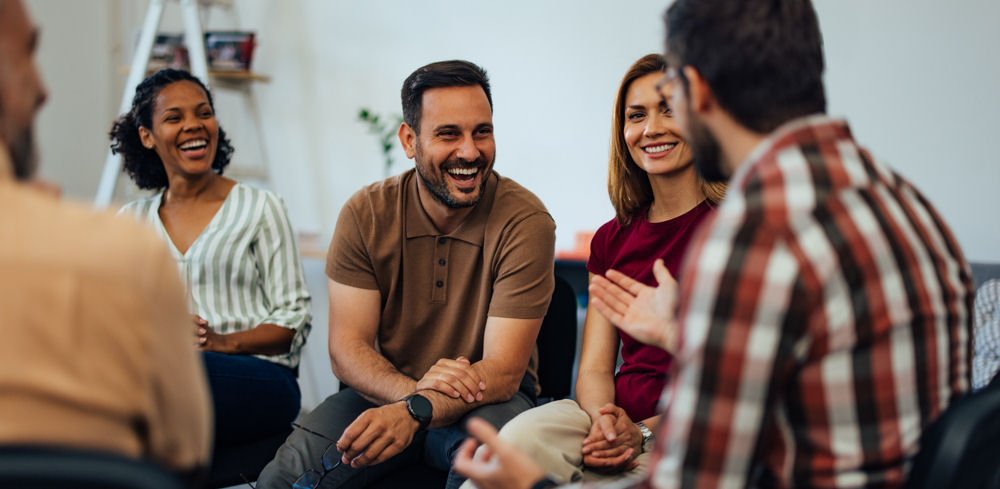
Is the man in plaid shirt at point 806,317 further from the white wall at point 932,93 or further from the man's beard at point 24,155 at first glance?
the white wall at point 932,93

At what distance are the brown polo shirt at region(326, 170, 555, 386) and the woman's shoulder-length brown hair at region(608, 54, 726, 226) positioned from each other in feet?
0.61

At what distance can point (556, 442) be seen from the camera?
1542mm

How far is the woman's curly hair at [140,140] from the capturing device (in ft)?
7.70

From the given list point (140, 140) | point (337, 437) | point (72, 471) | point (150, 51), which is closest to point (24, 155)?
point (72, 471)

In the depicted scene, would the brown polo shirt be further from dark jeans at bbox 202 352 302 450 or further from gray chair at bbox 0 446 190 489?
gray chair at bbox 0 446 190 489

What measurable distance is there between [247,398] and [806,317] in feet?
4.80

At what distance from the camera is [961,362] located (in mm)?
896

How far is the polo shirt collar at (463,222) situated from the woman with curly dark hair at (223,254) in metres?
0.42

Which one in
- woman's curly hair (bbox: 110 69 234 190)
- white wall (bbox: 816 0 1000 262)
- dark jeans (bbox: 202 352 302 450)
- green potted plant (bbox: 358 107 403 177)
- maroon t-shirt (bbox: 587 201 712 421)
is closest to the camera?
maroon t-shirt (bbox: 587 201 712 421)

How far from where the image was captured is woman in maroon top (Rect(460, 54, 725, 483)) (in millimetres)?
1549

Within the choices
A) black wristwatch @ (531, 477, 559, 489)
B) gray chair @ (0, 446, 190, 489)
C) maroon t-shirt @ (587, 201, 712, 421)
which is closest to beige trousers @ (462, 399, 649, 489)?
maroon t-shirt @ (587, 201, 712, 421)

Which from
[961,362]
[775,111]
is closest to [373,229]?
[775,111]

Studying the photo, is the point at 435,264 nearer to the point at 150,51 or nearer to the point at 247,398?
the point at 247,398

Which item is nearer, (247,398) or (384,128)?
(247,398)
